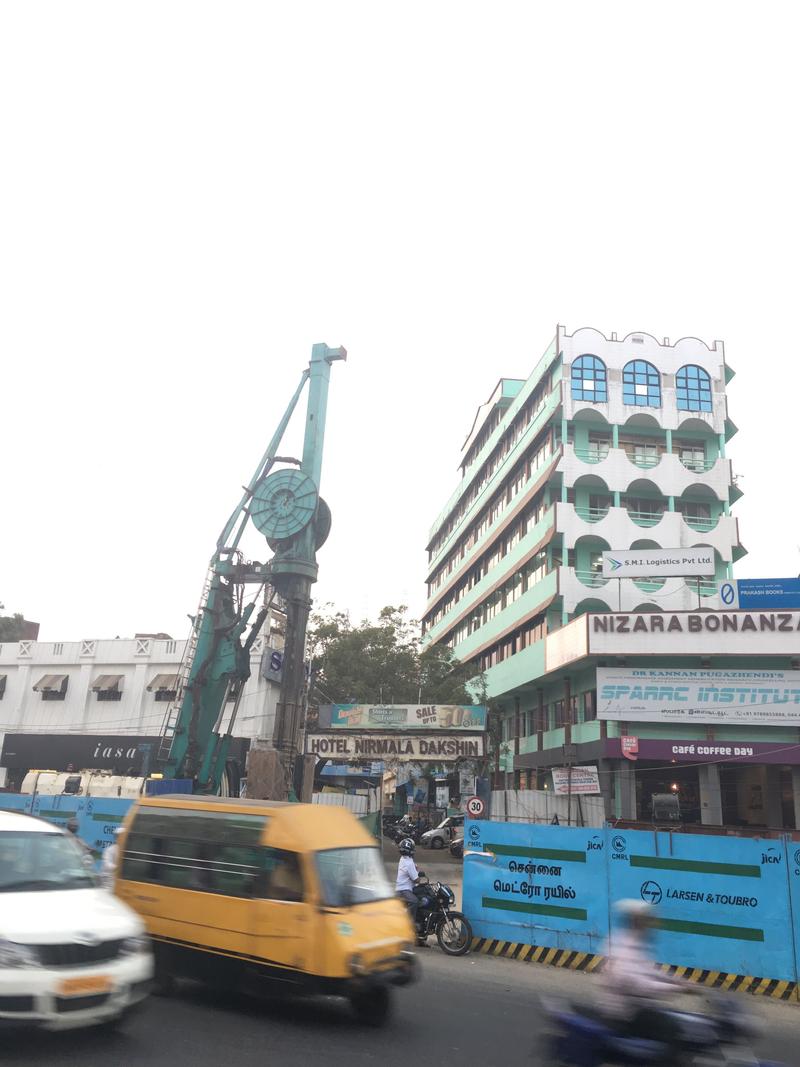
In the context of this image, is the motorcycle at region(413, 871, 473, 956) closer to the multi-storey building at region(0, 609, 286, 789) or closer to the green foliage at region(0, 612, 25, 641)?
the multi-storey building at region(0, 609, 286, 789)

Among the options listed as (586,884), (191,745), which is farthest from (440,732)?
(586,884)

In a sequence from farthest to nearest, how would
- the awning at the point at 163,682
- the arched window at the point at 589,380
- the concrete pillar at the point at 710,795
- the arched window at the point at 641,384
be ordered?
the arched window at the point at 641,384, the arched window at the point at 589,380, the awning at the point at 163,682, the concrete pillar at the point at 710,795

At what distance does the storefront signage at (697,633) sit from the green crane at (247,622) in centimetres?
1384

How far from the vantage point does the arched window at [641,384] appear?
149 ft

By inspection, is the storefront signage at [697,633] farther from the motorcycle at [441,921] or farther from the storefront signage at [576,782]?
the motorcycle at [441,921]

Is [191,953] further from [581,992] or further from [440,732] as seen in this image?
[440,732]

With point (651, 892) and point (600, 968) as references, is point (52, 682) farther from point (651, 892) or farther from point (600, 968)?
point (651, 892)

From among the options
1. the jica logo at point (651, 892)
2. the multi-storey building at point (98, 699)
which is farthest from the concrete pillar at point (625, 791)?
the jica logo at point (651, 892)

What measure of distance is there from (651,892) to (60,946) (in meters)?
8.31

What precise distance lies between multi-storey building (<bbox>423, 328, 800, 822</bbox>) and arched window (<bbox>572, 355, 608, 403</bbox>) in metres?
0.07

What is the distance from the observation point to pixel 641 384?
150 feet

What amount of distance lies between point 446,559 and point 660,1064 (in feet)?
223

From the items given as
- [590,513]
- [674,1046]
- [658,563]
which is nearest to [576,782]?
[658,563]

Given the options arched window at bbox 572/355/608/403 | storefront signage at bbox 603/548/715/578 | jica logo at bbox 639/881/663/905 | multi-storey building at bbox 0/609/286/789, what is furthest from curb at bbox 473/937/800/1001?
arched window at bbox 572/355/608/403
